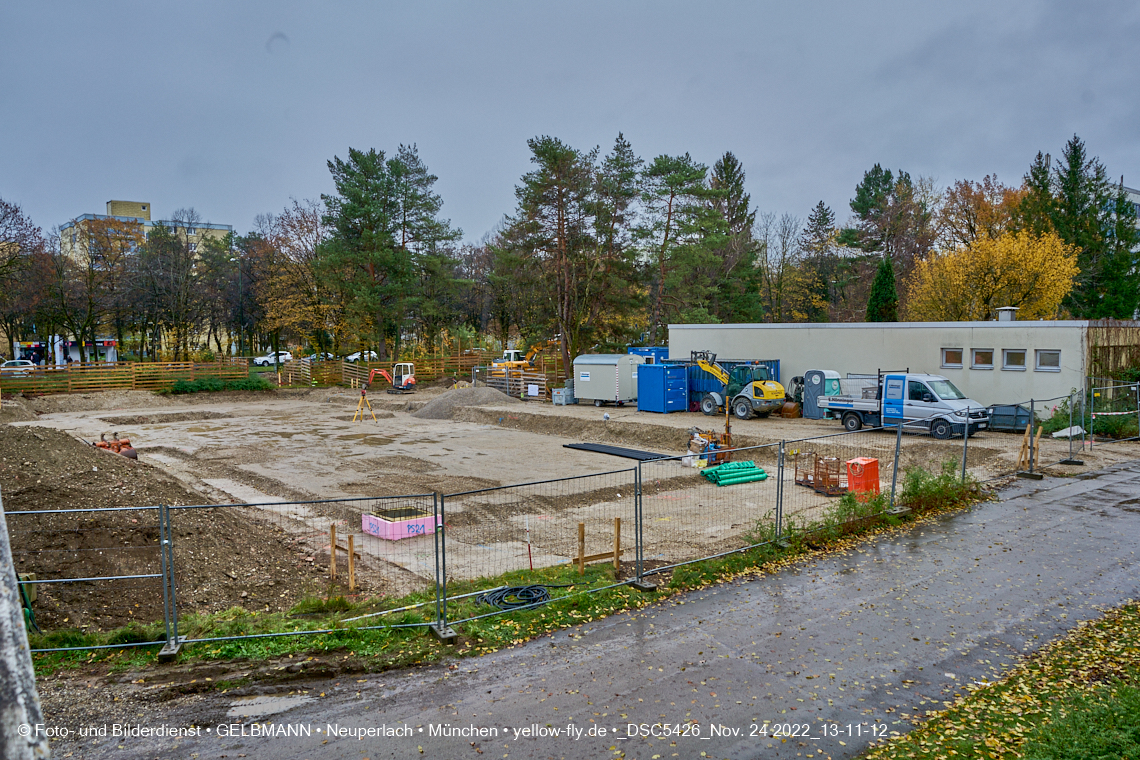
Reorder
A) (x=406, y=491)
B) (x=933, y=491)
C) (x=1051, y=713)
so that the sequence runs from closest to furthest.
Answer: (x=1051, y=713) → (x=933, y=491) → (x=406, y=491)

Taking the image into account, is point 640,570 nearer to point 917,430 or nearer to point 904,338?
point 917,430

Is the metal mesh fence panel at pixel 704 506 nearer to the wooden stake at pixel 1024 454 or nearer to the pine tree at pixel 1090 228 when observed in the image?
the wooden stake at pixel 1024 454

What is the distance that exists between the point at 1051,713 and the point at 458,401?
1227 inches

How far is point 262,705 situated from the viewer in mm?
5984

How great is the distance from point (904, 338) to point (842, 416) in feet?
16.7

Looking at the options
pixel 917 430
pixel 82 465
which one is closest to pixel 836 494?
pixel 917 430

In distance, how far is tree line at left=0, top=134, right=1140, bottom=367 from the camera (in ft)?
127

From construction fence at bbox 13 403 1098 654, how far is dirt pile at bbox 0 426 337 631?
0.03 m

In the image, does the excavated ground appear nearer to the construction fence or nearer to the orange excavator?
the construction fence

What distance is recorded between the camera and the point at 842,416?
2389 centimetres

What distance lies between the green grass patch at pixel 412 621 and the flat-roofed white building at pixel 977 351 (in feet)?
57.8

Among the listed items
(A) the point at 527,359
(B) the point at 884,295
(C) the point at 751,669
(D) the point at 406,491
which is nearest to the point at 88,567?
(D) the point at 406,491

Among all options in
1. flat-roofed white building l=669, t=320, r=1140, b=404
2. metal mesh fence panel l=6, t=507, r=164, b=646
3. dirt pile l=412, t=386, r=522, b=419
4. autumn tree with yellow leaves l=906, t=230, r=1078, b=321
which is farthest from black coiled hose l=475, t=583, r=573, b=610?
autumn tree with yellow leaves l=906, t=230, r=1078, b=321

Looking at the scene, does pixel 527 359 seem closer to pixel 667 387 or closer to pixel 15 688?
pixel 667 387
